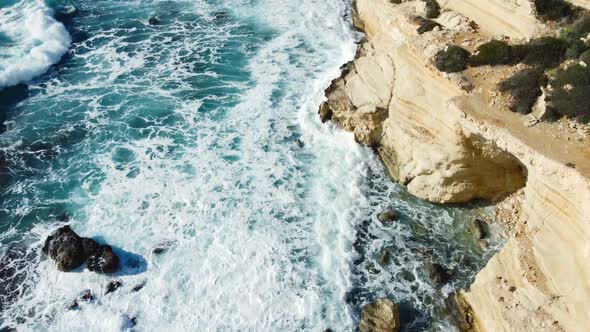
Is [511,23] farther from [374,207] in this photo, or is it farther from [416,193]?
[374,207]

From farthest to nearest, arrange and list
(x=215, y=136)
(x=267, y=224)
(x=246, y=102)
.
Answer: (x=246, y=102), (x=215, y=136), (x=267, y=224)

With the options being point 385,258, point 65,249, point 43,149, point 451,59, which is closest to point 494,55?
point 451,59

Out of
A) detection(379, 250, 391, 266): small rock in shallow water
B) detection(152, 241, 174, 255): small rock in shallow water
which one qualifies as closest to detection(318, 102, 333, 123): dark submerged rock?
detection(379, 250, 391, 266): small rock in shallow water

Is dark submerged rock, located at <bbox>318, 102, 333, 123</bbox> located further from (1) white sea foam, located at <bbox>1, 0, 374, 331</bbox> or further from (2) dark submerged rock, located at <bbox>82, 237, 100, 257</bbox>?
(2) dark submerged rock, located at <bbox>82, 237, 100, 257</bbox>

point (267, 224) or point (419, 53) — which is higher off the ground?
point (419, 53)

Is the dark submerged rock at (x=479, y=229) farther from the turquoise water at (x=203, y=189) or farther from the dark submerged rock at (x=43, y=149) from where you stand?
the dark submerged rock at (x=43, y=149)

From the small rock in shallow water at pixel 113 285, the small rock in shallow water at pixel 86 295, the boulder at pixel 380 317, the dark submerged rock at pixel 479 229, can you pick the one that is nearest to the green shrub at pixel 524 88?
the dark submerged rock at pixel 479 229

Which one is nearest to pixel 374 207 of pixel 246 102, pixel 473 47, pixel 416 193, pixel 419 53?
pixel 416 193
